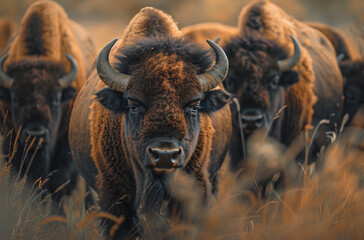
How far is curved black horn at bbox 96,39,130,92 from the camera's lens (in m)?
Result: 4.82

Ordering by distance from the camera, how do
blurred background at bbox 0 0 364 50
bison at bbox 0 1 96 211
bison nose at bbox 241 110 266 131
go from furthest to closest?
blurred background at bbox 0 0 364 50 → bison at bbox 0 1 96 211 → bison nose at bbox 241 110 266 131

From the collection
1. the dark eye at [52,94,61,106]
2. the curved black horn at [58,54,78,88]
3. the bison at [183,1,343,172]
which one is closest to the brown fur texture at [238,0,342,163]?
the bison at [183,1,343,172]

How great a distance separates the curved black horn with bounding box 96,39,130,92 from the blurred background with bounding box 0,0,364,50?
20.2 m

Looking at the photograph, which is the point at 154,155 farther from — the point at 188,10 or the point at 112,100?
the point at 188,10

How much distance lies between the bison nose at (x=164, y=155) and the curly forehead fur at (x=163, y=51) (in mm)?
906

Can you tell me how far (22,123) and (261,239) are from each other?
415 centimetres

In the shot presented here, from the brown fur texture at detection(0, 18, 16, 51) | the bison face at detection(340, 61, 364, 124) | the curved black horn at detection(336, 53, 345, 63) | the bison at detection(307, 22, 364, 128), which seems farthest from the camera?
the brown fur texture at detection(0, 18, 16, 51)

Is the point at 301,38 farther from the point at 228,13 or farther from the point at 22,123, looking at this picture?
the point at 228,13

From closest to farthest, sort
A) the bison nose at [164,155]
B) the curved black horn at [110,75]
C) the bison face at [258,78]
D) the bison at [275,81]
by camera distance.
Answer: the bison nose at [164,155] → the curved black horn at [110,75] → the bison face at [258,78] → the bison at [275,81]

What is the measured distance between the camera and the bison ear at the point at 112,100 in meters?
4.91

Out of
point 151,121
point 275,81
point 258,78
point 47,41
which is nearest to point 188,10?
point 47,41

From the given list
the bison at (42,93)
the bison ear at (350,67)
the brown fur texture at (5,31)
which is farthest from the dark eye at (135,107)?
the brown fur texture at (5,31)

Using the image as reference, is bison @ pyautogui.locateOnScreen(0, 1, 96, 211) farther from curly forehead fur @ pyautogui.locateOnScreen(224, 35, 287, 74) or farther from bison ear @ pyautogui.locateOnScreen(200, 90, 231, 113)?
bison ear @ pyautogui.locateOnScreen(200, 90, 231, 113)

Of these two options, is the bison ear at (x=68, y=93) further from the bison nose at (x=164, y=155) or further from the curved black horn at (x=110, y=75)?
the bison nose at (x=164, y=155)
